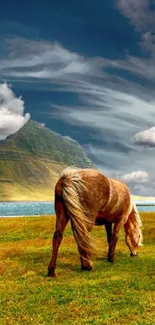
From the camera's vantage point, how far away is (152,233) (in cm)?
2961

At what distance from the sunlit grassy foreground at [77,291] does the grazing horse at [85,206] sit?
1.03m

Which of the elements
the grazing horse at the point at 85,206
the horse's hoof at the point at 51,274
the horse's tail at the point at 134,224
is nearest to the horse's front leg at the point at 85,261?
the grazing horse at the point at 85,206

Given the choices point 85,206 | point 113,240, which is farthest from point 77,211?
point 113,240

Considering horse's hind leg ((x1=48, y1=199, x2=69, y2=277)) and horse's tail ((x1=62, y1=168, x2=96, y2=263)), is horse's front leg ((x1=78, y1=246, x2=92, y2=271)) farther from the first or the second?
horse's hind leg ((x1=48, y1=199, x2=69, y2=277))

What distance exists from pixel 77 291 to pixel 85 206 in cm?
370

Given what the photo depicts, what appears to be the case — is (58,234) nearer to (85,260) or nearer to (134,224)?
A: (85,260)

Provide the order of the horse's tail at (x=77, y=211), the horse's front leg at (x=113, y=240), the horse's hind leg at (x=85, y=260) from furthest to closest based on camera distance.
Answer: the horse's front leg at (x=113, y=240)
the horse's hind leg at (x=85, y=260)
the horse's tail at (x=77, y=211)

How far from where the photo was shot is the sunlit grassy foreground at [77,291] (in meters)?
9.14

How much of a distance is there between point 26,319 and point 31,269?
662cm

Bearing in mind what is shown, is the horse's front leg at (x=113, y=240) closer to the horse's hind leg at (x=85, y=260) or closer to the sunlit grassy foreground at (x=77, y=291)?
the sunlit grassy foreground at (x=77, y=291)

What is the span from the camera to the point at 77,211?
13.8 meters

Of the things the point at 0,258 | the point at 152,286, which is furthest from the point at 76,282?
the point at 0,258


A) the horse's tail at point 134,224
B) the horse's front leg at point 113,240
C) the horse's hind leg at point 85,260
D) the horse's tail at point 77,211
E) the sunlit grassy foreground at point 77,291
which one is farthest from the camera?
the horse's tail at point 134,224

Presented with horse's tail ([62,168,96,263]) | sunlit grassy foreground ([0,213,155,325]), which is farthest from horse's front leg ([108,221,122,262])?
horse's tail ([62,168,96,263])
